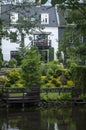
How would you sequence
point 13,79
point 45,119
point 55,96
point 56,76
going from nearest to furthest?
point 45,119
point 55,96
point 13,79
point 56,76

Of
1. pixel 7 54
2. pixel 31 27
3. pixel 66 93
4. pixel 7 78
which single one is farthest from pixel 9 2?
pixel 7 54

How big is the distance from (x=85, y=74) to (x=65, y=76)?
21.5ft

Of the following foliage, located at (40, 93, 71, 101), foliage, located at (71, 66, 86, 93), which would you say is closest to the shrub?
foliage, located at (71, 66, 86, 93)

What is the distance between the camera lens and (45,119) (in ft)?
58.2

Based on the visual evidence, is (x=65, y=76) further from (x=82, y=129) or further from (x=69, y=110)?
(x=82, y=129)

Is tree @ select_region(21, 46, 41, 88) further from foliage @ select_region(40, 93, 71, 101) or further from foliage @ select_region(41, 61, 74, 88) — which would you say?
foliage @ select_region(41, 61, 74, 88)

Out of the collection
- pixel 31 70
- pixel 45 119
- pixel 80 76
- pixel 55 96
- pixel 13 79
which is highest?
pixel 31 70

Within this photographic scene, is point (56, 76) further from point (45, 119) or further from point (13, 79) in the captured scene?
point (45, 119)

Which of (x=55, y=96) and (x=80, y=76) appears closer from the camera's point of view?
(x=55, y=96)

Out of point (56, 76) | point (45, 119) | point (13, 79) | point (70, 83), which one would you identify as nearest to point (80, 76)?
point (70, 83)

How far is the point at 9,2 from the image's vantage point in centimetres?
1466

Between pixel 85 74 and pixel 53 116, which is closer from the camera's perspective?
pixel 53 116

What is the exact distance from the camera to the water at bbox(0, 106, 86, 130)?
15.4 m

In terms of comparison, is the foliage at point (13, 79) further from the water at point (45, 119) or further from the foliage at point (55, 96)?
the water at point (45, 119)
